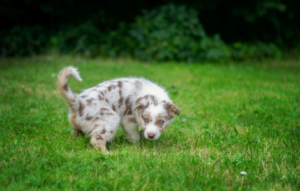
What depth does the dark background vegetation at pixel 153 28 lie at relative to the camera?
1180 centimetres

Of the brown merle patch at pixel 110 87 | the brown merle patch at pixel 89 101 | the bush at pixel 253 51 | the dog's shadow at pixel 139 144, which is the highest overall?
the bush at pixel 253 51

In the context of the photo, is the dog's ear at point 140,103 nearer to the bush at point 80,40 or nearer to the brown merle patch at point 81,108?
the brown merle patch at point 81,108

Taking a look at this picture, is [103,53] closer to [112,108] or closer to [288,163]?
[112,108]

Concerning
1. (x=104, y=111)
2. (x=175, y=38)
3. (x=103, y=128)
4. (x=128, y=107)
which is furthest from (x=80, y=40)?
(x=103, y=128)

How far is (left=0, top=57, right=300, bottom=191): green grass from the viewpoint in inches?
109

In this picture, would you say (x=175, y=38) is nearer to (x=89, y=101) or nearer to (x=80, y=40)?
(x=80, y=40)

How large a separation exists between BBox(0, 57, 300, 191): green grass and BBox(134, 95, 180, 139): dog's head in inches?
11.4

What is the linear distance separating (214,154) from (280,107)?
285 cm

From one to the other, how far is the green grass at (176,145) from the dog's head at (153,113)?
29 centimetres

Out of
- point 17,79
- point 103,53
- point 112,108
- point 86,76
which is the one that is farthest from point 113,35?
point 112,108

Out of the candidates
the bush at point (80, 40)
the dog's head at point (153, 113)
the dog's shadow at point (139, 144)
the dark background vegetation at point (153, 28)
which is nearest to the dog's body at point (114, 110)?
the dog's head at point (153, 113)

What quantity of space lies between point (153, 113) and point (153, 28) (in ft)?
29.4

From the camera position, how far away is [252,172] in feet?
10.1

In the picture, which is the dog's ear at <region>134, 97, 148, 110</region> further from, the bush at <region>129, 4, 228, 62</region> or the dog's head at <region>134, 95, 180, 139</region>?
the bush at <region>129, 4, 228, 62</region>
